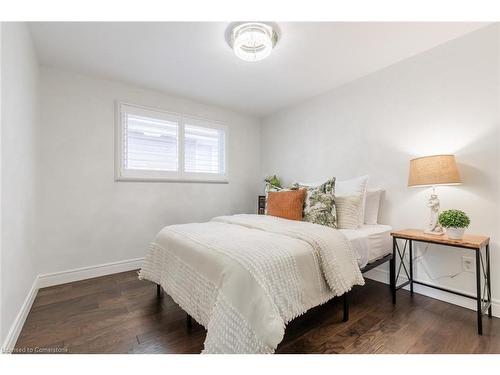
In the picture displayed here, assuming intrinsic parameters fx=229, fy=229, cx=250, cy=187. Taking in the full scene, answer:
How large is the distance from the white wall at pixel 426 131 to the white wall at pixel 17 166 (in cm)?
298

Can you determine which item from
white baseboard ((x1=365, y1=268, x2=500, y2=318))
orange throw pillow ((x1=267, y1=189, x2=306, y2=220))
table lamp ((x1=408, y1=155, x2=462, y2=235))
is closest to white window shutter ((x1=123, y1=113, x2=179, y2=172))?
orange throw pillow ((x1=267, y1=189, x2=306, y2=220))

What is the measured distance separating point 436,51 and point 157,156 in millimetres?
3192

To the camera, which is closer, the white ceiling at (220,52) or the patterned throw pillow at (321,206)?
the white ceiling at (220,52)

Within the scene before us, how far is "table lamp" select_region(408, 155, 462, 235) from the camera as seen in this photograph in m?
1.77

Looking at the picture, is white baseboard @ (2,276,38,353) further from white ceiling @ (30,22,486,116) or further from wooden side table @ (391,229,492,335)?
wooden side table @ (391,229,492,335)

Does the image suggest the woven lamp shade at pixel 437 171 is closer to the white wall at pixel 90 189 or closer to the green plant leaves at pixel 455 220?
the green plant leaves at pixel 455 220

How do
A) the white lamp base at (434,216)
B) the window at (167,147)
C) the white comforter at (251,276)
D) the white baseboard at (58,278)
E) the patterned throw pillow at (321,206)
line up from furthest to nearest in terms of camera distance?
the window at (167,147), the patterned throw pillow at (321,206), the white lamp base at (434,216), the white baseboard at (58,278), the white comforter at (251,276)

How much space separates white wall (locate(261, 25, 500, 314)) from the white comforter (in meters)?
1.06

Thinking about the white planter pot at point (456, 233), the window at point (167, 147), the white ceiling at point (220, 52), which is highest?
the white ceiling at point (220, 52)

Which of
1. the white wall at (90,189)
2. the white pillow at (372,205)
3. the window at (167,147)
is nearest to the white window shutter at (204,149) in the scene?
the window at (167,147)

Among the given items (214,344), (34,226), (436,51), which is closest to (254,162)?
(436,51)

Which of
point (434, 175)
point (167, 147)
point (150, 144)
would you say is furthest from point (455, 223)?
point (150, 144)

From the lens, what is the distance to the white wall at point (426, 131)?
→ 1.81 meters

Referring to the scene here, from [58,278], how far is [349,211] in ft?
10.0
